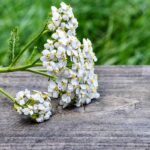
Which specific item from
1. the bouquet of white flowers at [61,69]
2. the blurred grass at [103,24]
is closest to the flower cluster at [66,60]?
the bouquet of white flowers at [61,69]

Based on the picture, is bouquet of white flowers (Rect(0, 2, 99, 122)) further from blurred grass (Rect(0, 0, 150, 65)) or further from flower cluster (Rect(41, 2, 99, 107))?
blurred grass (Rect(0, 0, 150, 65))

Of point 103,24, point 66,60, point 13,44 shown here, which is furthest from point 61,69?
point 103,24

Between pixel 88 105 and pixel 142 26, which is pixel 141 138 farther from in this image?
pixel 142 26

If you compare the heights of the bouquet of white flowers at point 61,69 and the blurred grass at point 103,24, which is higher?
the blurred grass at point 103,24

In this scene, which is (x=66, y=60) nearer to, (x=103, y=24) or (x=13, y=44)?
(x=13, y=44)

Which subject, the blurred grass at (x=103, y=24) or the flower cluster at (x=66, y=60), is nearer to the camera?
the flower cluster at (x=66, y=60)

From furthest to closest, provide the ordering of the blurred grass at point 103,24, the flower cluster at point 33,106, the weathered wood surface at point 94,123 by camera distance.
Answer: the blurred grass at point 103,24 < the flower cluster at point 33,106 < the weathered wood surface at point 94,123

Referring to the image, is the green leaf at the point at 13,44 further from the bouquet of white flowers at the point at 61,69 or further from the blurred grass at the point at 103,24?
the blurred grass at the point at 103,24
